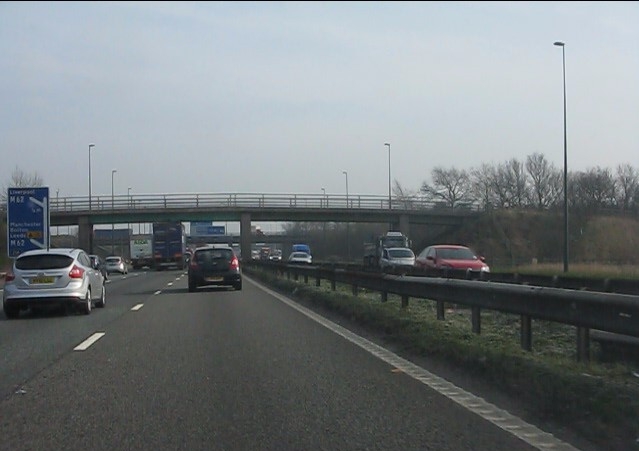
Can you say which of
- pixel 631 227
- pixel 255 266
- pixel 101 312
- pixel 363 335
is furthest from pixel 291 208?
pixel 363 335

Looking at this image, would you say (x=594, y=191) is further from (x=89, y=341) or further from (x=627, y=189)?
(x=89, y=341)

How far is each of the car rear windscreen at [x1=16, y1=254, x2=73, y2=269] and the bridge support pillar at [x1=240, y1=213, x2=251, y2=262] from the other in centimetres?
5029

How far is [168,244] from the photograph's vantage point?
69.1 metres

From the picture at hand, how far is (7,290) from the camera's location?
19906 mm

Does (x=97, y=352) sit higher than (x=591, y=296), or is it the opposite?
(x=591, y=296)

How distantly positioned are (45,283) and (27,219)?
15393 mm

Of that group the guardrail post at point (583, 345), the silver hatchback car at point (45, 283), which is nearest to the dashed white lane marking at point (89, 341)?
the silver hatchback car at point (45, 283)

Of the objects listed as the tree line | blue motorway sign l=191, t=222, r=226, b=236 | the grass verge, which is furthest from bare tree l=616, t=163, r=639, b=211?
blue motorway sign l=191, t=222, r=226, b=236

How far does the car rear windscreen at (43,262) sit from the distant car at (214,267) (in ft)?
34.5

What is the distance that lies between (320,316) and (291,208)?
5182 centimetres

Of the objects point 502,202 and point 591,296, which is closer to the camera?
point 591,296

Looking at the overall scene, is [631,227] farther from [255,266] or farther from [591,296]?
[591,296]

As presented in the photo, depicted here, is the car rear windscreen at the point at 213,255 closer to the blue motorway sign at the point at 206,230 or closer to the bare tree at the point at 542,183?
the bare tree at the point at 542,183

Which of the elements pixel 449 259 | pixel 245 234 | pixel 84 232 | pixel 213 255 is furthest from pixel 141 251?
pixel 213 255
